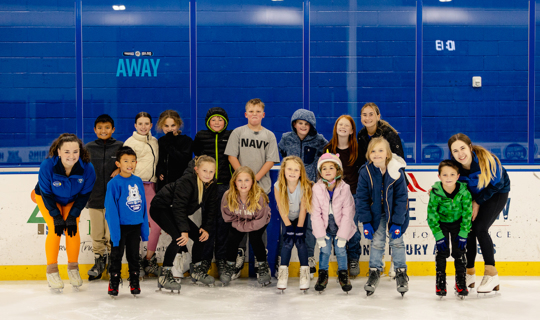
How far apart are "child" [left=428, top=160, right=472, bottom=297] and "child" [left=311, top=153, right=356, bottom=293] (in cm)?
62

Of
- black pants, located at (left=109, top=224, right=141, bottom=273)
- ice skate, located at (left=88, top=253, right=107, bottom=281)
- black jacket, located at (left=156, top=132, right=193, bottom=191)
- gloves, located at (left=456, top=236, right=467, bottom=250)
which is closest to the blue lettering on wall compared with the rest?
black jacket, located at (left=156, top=132, right=193, bottom=191)

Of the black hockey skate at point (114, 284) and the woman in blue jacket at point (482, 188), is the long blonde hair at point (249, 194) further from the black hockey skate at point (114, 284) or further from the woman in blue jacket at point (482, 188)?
the woman in blue jacket at point (482, 188)

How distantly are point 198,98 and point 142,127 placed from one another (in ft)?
4.08

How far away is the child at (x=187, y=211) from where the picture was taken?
3.69m

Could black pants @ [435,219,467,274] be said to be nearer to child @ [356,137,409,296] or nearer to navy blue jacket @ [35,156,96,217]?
child @ [356,137,409,296]

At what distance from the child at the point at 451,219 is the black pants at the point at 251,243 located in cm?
133

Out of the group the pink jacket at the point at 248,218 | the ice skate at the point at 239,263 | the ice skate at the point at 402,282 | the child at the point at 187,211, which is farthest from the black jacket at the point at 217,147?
the ice skate at the point at 402,282

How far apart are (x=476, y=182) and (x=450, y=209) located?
29cm

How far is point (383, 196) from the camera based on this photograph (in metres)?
3.57

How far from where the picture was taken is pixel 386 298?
3.49 metres

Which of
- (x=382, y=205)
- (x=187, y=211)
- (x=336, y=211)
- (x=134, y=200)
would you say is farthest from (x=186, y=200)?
(x=382, y=205)

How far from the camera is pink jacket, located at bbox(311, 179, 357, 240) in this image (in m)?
3.65

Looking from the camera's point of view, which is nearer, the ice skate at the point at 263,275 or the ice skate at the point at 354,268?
the ice skate at the point at 263,275

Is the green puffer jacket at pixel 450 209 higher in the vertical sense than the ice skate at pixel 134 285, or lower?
higher
